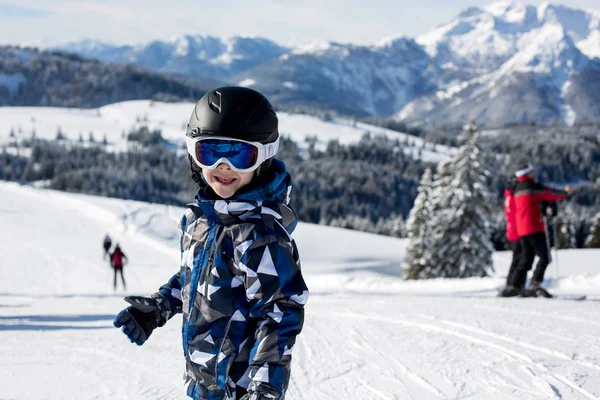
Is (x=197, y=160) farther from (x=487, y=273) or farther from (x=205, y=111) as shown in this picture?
(x=487, y=273)

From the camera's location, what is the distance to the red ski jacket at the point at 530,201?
7.94 metres

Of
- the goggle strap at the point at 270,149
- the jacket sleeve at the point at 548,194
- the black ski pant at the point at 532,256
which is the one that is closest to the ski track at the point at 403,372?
the goggle strap at the point at 270,149

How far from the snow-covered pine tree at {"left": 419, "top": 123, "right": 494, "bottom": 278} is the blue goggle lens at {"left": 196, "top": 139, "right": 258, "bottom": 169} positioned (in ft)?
77.7

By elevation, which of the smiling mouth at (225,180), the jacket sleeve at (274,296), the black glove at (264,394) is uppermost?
the smiling mouth at (225,180)

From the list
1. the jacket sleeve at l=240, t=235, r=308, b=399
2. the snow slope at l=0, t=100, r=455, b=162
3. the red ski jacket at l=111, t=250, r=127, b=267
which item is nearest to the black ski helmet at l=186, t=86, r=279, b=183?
the jacket sleeve at l=240, t=235, r=308, b=399

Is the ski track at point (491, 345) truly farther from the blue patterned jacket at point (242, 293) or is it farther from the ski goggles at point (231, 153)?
the ski goggles at point (231, 153)

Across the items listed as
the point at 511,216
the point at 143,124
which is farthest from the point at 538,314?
the point at 143,124

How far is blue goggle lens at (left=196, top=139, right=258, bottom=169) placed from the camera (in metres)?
2.31

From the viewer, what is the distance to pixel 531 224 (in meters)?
7.94

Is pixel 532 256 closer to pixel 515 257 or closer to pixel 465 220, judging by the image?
pixel 515 257

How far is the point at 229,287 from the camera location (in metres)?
2.29

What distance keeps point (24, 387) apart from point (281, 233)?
2732 mm

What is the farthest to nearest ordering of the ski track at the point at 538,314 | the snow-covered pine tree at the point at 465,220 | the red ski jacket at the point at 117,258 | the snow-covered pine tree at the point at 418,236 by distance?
1. the snow-covered pine tree at the point at 418,236
2. the snow-covered pine tree at the point at 465,220
3. the red ski jacket at the point at 117,258
4. the ski track at the point at 538,314

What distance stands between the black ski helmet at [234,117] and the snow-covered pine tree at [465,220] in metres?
23.6
